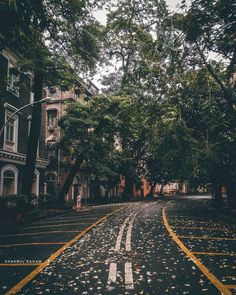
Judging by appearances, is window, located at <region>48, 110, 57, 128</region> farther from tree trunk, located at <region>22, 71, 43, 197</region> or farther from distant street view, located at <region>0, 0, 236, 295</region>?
tree trunk, located at <region>22, 71, 43, 197</region>

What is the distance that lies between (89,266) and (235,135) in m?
12.0

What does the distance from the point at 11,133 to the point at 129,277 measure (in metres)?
21.8

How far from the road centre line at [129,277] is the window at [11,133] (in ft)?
63.6

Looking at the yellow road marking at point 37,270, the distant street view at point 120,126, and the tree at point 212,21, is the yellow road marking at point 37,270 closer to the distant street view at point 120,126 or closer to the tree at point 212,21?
the distant street view at point 120,126

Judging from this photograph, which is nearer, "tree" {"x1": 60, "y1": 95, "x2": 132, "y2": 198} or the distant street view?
the distant street view

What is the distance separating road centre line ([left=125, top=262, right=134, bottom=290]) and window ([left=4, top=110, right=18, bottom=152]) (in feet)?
63.6

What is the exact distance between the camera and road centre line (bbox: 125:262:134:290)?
19.1 feet

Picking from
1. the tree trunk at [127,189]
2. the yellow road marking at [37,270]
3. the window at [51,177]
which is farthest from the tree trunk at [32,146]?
the tree trunk at [127,189]

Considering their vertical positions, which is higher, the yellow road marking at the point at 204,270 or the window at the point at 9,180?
the window at the point at 9,180

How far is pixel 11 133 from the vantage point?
2581cm

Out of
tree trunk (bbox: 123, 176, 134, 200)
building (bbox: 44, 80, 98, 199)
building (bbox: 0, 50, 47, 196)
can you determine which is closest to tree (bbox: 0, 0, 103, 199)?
building (bbox: 0, 50, 47, 196)

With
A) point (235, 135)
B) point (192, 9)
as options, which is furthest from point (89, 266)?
point (235, 135)

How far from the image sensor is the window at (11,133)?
80.4 ft

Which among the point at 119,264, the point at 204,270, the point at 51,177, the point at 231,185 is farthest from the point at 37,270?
the point at 51,177
